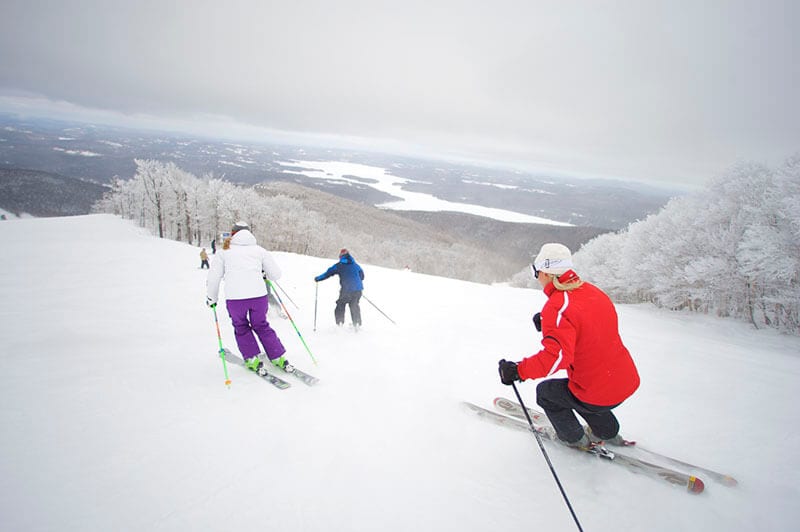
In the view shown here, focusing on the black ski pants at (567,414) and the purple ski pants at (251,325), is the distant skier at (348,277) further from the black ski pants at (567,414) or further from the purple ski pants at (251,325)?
the black ski pants at (567,414)

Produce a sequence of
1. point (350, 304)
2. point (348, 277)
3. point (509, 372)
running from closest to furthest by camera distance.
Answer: point (509, 372) < point (348, 277) < point (350, 304)

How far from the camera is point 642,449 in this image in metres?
3.87

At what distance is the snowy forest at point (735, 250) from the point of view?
13.3 meters

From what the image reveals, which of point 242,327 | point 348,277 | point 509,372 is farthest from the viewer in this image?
point 348,277

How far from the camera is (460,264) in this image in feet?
266

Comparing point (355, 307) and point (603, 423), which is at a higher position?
point (603, 423)

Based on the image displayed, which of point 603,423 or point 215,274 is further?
point 215,274

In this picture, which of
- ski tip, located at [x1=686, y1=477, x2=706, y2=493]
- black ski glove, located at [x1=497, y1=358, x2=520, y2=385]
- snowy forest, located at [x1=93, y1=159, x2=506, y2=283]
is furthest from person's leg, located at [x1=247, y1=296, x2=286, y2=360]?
snowy forest, located at [x1=93, y1=159, x2=506, y2=283]

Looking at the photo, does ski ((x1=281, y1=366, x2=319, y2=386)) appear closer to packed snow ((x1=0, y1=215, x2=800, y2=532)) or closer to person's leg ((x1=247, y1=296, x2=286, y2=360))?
packed snow ((x1=0, y1=215, x2=800, y2=532))

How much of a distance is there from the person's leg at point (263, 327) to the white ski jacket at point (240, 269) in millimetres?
141

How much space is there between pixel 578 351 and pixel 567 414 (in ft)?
2.91

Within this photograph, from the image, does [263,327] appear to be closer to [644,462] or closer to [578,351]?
[578,351]

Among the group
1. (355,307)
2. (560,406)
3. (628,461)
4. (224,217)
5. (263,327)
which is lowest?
(224,217)

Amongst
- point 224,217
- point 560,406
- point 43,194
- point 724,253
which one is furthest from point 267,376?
point 43,194
